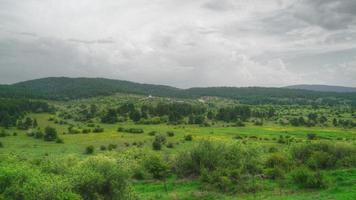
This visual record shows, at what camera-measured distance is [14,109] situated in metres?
157

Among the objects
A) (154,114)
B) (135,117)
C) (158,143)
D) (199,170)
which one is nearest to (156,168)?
(199,170)

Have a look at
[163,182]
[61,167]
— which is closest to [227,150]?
[163,182]

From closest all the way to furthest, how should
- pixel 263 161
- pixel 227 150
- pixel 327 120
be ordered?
pixel 227 150 < pixel 263 161 < pixel 327 120

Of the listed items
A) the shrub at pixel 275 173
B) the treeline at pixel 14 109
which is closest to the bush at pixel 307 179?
the shrub at pixel 275 173

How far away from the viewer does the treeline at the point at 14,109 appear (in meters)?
128

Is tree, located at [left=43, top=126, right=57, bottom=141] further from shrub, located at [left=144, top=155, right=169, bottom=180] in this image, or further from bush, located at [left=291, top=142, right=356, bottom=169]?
bush, located at [left=291, top=142, right=356, bottom=169]

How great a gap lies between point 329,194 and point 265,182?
9.73 meters

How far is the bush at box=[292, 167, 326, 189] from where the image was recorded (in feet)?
158

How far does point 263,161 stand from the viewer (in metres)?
59.5

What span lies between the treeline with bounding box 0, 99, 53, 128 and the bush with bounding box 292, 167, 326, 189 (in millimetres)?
111623

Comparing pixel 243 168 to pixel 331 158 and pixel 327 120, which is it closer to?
pixel 331 158

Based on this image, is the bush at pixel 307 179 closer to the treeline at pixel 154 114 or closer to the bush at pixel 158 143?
the bush at pixel 158 143

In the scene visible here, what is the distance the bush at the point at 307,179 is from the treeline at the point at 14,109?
366 ft

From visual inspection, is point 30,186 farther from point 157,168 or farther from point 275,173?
point 275,173
